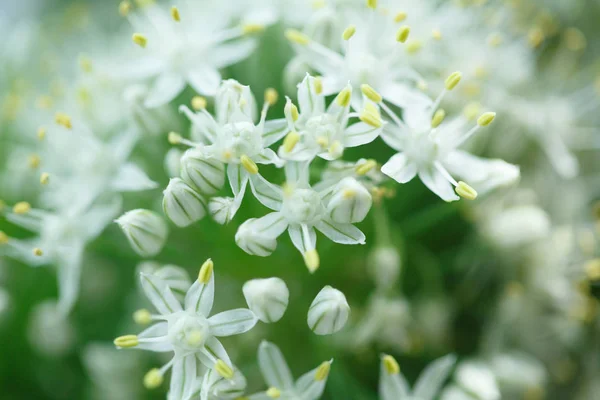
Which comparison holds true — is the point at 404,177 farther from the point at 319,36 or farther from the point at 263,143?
the point at 319,36

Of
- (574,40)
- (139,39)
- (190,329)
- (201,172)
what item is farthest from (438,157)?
(574,40)

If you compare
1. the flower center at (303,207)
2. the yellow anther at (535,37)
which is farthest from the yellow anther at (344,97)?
the yellow anther at (535,37)

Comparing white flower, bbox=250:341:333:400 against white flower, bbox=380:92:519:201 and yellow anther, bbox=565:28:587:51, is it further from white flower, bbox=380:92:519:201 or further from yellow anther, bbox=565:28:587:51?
yellow anther, bbox=565:28:587:51

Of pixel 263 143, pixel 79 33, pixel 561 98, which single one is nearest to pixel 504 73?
pixel 561 98

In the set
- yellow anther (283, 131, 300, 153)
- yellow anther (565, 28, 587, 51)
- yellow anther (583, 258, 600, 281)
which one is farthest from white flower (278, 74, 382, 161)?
yellow anther (565, 28, 587, 51)

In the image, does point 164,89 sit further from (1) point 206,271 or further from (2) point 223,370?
(2) point 223,370

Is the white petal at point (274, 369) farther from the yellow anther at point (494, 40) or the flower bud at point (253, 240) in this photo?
the yellow anther at point (494, 40)

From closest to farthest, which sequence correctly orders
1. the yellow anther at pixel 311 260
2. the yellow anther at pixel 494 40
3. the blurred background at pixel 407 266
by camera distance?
the yellow anther at pixel 311 260 < the blurred background at pixel 407 266 < the yellow anther at pixel 494 40
